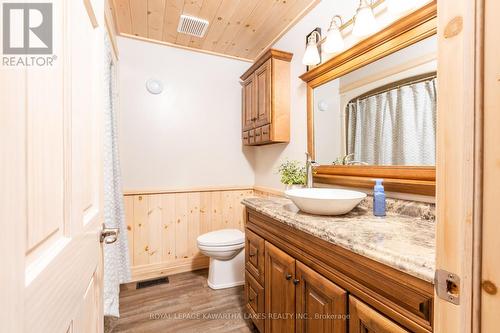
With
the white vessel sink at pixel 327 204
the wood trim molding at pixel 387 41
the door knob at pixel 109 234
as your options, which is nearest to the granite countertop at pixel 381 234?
the white vessel sink at pixel 327 204

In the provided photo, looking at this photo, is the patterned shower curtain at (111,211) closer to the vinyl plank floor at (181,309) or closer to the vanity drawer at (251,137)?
the vinyl plank floor at (181,309)

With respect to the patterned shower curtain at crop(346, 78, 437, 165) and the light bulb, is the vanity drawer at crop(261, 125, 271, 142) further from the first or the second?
the patterned shower curtain at crop(346, 78, 437, 165)

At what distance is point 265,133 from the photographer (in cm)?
217

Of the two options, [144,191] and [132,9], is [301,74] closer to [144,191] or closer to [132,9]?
[132,9]

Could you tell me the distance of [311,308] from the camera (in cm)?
101

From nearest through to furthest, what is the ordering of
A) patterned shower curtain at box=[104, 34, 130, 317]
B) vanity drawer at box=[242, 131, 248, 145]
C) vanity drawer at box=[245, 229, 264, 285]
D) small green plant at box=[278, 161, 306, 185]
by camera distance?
vanity drawer at box=[245, 229, 264, 285]
patterned shower curtain at box=[104, 34, 130, 317]
small green plant at box=[278, 161, 306, 185]
vanity drawer at box=[242, 131, 248, 145]

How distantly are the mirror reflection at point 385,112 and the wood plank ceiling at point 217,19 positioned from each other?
769 millimetres

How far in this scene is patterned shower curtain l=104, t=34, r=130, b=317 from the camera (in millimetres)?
1548

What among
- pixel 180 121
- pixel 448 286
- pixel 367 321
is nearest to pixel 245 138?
pixel 180 121

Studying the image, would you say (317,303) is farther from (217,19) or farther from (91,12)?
(217,19)

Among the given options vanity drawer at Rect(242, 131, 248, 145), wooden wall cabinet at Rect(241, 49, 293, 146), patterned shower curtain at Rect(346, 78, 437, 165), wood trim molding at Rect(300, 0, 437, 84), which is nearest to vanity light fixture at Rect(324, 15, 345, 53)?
wood trim molding at Rect(300, 0, 437, 84)

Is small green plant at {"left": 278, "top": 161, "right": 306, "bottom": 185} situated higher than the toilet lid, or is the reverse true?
small green plant at {"left": 278, "top": 161, "right": 306, "bottom": 185}

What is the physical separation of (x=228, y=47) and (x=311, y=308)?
8.03 ft

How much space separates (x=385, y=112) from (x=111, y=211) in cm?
183
